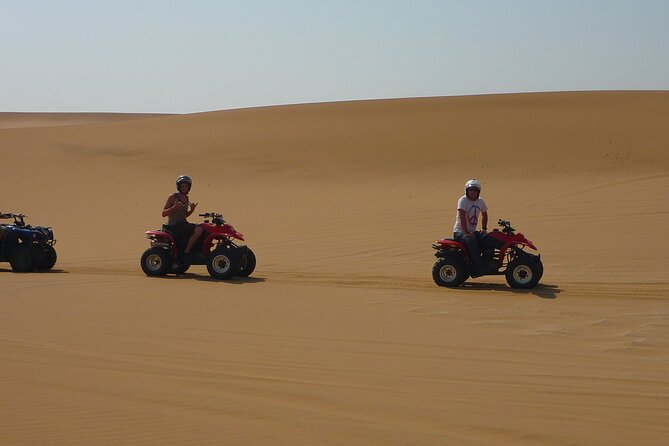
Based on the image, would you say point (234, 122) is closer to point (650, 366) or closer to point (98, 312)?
point (98, 312)

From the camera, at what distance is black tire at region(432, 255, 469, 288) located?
10922 millimetres

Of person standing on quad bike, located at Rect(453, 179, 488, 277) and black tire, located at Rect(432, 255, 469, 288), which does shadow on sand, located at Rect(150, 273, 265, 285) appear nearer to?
black tire, located at Rect(432, 255, 469, 288)

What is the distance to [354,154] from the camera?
96.5 ft

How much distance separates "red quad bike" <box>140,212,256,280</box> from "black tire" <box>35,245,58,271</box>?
1.93m

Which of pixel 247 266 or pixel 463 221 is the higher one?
pixel 463 221

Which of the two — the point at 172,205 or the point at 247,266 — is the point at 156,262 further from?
the point at 247,266

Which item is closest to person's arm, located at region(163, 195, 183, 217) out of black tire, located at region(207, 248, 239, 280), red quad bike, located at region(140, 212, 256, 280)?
red quad bike, located at region(140, 212, 256, 280)

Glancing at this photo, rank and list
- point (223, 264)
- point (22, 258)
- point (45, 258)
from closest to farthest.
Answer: point (223, 264) < point (22, 258) < point (45, 258)

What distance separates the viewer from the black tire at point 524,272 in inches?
419

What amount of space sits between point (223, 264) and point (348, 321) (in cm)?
372

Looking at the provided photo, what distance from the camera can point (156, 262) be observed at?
1220 cm

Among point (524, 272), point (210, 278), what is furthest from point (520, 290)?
point (210, 278)

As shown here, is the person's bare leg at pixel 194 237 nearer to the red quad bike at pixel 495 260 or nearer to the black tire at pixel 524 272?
the red quad bike at pixel 495 260

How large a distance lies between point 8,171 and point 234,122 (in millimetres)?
13392
